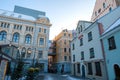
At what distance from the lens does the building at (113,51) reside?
12484 mm

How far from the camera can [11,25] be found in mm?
36938

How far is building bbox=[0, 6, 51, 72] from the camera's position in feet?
118

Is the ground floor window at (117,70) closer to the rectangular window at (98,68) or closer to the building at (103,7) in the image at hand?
the rectangular window at (98,68)

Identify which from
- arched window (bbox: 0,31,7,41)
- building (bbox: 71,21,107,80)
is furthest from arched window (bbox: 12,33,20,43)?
building (bbox: 71,21,107,80)

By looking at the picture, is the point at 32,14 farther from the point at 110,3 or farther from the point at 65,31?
the point at 110,3

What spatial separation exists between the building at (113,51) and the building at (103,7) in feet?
48.8

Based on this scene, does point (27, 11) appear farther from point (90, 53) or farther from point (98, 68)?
point (98, 68)

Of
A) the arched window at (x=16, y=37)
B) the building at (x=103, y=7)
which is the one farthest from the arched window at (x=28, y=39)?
the building at (x=103, y=7)

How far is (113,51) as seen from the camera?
13.2m

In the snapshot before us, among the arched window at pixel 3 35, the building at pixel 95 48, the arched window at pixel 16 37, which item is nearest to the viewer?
the building at pixel 95 48

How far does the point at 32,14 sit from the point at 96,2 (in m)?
26.5

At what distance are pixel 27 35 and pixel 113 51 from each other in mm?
31684

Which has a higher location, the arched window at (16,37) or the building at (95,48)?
the arched window at (16,37)

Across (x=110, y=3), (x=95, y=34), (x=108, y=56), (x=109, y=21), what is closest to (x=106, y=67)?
(x=108, y=56)
